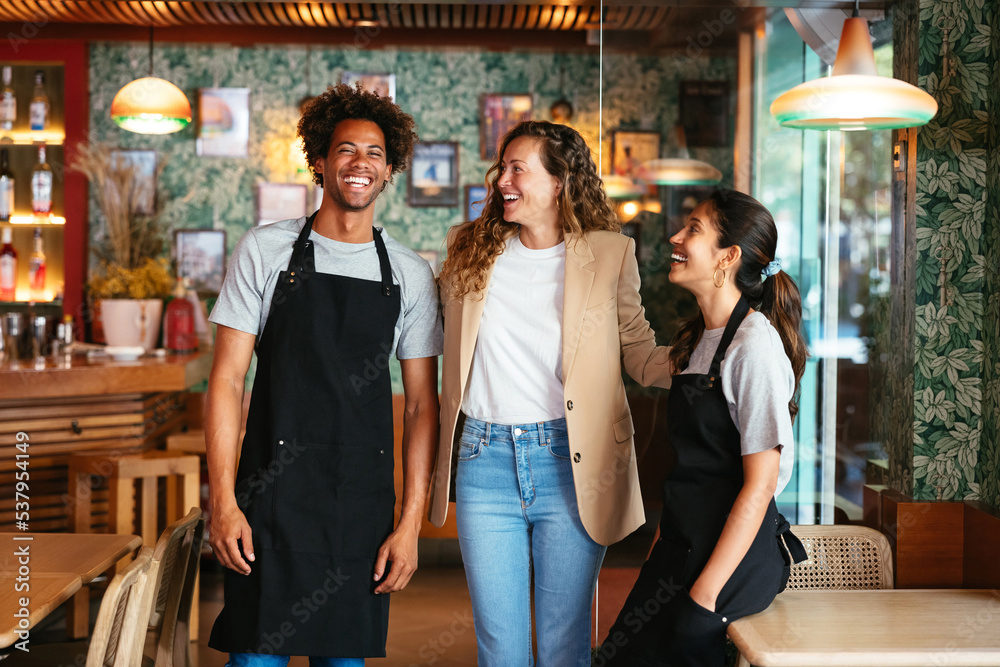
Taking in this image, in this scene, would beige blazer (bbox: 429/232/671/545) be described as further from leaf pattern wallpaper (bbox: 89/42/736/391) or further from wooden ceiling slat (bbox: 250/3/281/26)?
leaf pattern wallpaper (bbox: 89/42/736/391)

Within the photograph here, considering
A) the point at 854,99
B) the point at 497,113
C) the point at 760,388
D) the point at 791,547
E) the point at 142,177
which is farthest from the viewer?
the point at 497,113

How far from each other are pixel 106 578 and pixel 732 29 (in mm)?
3711

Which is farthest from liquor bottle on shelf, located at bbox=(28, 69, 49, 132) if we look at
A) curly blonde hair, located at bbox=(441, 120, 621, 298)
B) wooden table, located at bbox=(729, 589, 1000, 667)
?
wooden table, located at bbox=(729, 589, 1000, 667)

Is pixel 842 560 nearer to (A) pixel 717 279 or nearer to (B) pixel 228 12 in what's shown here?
(A) pixel 717 279

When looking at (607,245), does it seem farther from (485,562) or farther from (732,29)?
(732,29)

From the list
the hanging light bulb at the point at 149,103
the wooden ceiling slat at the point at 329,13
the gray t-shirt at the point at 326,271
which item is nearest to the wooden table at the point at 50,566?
the gray t-shirt at the point at 326,271

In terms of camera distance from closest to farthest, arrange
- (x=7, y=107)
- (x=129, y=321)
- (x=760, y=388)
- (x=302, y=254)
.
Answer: (x=760, y=388), (x=302, y=254), (x=129, y=321), (x=7, y=107)

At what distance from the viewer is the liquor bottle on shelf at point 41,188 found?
213 inches

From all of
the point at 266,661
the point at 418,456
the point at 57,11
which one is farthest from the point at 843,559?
the point at 57,11

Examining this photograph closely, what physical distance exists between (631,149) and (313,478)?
71.9 inches

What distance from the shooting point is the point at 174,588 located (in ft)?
8.19

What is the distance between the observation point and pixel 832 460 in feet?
9.89

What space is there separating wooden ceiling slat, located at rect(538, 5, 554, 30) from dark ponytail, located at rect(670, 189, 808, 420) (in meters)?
3.33

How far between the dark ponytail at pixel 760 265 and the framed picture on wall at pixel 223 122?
4603 mm
